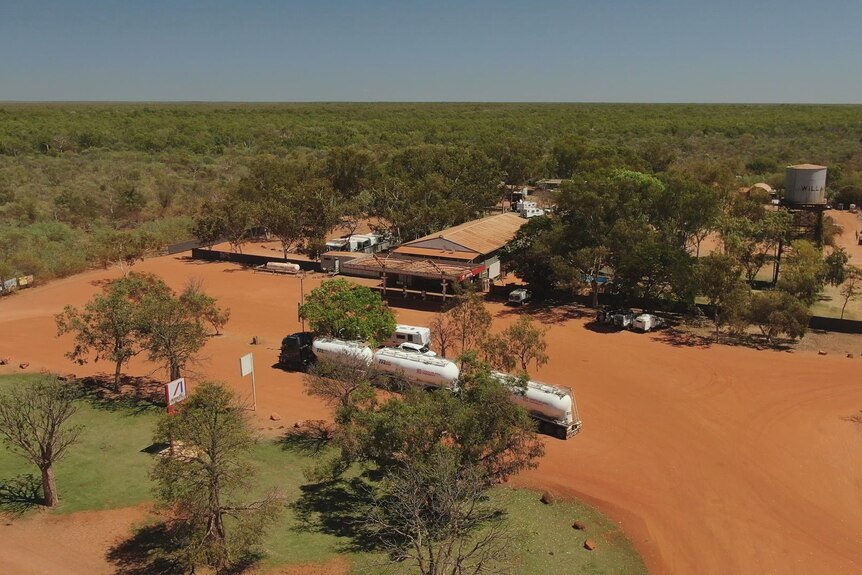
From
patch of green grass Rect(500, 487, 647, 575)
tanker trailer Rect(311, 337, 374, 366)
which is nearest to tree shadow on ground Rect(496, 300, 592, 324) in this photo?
tanker trailer Rect(311, 337, 374, 366)

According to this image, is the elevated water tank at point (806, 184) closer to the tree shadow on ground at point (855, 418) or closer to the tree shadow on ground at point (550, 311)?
the tree shadow on ground at point (550, 311)

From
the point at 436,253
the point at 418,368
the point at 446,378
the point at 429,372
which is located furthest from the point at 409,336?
the point at 436,253

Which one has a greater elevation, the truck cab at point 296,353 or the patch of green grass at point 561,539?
the truck cab at point 296,353

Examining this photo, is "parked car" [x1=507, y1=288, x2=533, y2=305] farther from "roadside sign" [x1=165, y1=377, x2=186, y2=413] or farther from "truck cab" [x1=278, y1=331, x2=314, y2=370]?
"roadside sign" [x1=165, y1=377, x2=186, y2=413]

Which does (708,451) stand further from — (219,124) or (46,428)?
(219,124)

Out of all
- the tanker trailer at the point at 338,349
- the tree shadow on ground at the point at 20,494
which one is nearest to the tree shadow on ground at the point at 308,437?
the tanker trailer at the point at 338,349

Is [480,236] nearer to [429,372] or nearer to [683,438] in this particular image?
[429,372]
